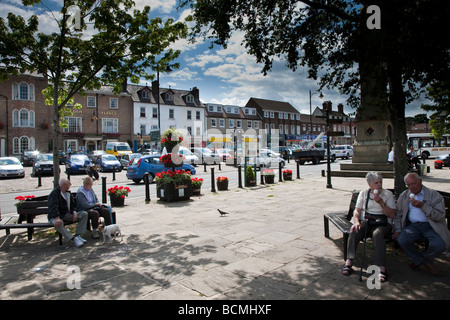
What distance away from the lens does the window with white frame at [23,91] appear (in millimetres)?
38562

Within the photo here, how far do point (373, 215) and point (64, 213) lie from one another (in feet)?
17.7

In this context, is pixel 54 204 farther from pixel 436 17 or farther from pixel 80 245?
pixel 436 17

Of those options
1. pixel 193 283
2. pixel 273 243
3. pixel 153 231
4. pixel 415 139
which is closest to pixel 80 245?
pixel 153 231

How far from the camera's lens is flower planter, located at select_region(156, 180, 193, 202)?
10469 mm

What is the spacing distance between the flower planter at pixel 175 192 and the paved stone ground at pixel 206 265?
3020mm

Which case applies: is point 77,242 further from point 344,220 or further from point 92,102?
point 92,102

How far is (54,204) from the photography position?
562 cm

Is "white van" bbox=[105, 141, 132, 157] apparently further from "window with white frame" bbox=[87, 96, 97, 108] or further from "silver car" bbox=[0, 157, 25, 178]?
"silver car" bbox=[0, 157, 25, 178]

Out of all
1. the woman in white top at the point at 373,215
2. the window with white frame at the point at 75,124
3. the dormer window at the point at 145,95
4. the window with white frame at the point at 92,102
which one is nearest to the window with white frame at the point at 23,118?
the window with white frame at the point at 75,124

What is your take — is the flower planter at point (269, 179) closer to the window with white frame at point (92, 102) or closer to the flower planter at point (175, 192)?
the flower planter at point (175, 192)

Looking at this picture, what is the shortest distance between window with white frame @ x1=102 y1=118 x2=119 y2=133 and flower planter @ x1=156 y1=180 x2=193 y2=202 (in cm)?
3843

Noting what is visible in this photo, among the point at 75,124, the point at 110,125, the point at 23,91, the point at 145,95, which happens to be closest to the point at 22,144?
the point at 23,91

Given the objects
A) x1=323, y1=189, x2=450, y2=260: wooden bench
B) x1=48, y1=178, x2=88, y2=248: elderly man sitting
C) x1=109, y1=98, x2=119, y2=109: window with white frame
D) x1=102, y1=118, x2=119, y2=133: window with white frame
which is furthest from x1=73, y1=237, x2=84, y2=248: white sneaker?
x1=109, y1=98, x2=119, y2=109: window with white frame
